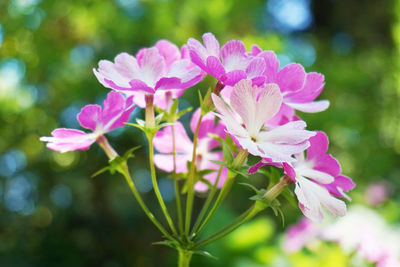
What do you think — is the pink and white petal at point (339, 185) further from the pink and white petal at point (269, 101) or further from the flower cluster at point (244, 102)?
the pink and white petal at point (269, 101)

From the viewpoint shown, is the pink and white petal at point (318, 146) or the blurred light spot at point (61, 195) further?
the blurred light spot at point (61, 195)

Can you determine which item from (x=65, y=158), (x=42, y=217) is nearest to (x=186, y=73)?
(x=65, y=158)

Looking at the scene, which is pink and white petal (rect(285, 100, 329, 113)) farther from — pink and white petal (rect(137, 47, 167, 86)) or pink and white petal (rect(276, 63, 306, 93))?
pink and white petal (rect(137, 47, 167, 86))

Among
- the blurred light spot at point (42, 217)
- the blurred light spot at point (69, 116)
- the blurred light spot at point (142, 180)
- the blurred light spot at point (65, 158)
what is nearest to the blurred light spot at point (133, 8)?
the blurred light spot at point (69, 116)

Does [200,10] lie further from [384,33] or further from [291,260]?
[384,33]

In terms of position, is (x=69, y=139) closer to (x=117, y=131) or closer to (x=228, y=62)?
(x=228, y=62)

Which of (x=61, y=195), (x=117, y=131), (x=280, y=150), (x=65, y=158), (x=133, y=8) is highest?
(x=280, y=150)

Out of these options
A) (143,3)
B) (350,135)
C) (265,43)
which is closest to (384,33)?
(350,135)
